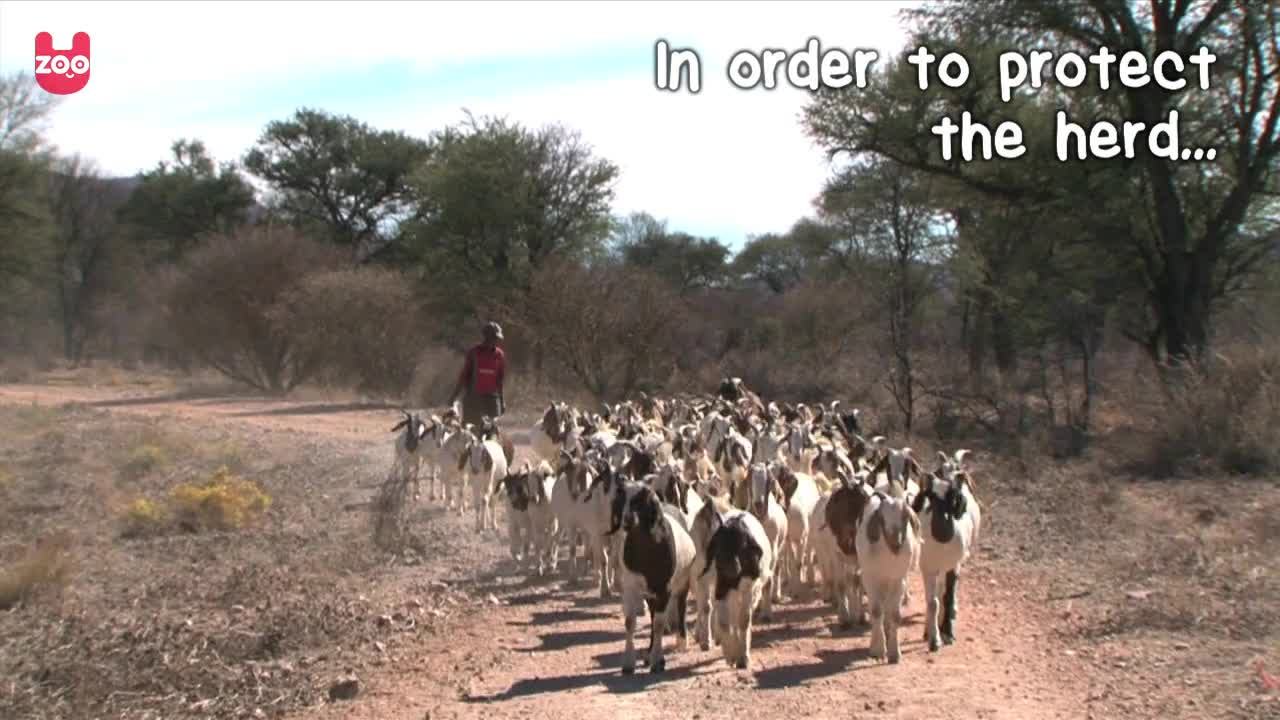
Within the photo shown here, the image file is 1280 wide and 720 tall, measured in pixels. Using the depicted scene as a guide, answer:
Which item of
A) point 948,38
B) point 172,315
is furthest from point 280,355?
point 948,38

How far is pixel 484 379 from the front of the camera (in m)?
14.8

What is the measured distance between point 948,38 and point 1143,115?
11.3ft

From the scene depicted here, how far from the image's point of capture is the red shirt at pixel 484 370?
48.1ft

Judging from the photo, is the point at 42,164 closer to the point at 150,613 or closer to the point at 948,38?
the point at 948,38

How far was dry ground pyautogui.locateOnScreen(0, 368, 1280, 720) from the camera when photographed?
7.87 m

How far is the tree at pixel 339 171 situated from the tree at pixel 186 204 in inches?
100

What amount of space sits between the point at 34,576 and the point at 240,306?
961 inches

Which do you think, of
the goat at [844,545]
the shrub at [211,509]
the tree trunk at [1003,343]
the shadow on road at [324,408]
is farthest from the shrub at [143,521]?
the tree trunk at [1003,343]

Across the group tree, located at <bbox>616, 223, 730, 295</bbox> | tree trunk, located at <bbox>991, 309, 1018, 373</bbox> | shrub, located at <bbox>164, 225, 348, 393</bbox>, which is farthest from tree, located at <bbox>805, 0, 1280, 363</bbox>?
tree, located at <bbox>616, 223, 730, 295</bbox>

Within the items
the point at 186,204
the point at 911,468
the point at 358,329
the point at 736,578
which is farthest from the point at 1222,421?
the point at 186,204

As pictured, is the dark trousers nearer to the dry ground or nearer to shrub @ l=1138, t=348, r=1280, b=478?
the dry ground

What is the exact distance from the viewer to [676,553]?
8570 millimetres

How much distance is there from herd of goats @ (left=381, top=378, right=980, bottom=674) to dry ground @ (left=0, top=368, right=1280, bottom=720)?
0.35 metres

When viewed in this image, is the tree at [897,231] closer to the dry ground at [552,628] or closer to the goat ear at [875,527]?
the dry ground at [552,628]
